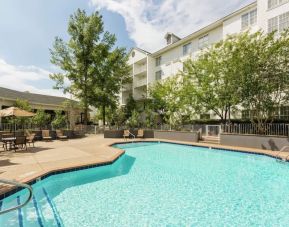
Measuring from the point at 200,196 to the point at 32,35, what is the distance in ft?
62.3

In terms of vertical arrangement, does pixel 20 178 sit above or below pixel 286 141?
below

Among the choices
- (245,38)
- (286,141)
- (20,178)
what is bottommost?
(20,178)

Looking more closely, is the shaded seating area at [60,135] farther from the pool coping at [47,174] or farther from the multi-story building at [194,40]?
the multi-story building at [194,40]

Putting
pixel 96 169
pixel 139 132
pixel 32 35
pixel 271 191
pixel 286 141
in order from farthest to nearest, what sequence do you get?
1. pixel 139 132
2. pixel 32 35
3. pixel 286 141
4. pixel 96 169
5. pixel 271 191

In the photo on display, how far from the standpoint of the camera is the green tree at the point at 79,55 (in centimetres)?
2658

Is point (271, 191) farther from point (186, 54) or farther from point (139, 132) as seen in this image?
point (186, 54)

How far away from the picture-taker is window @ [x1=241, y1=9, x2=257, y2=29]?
18.9m

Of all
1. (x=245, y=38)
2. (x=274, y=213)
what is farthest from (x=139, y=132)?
(x=274, y=213)

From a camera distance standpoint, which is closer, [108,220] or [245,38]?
[108,220]

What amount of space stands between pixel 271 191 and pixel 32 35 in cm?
2062

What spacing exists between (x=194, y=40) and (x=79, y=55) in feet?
54.1

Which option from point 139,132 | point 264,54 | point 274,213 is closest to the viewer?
point 274,213

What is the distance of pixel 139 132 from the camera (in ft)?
66.5

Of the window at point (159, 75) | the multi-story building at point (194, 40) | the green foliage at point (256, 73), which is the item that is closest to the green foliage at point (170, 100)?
the multi-story building at point (194, 40)
